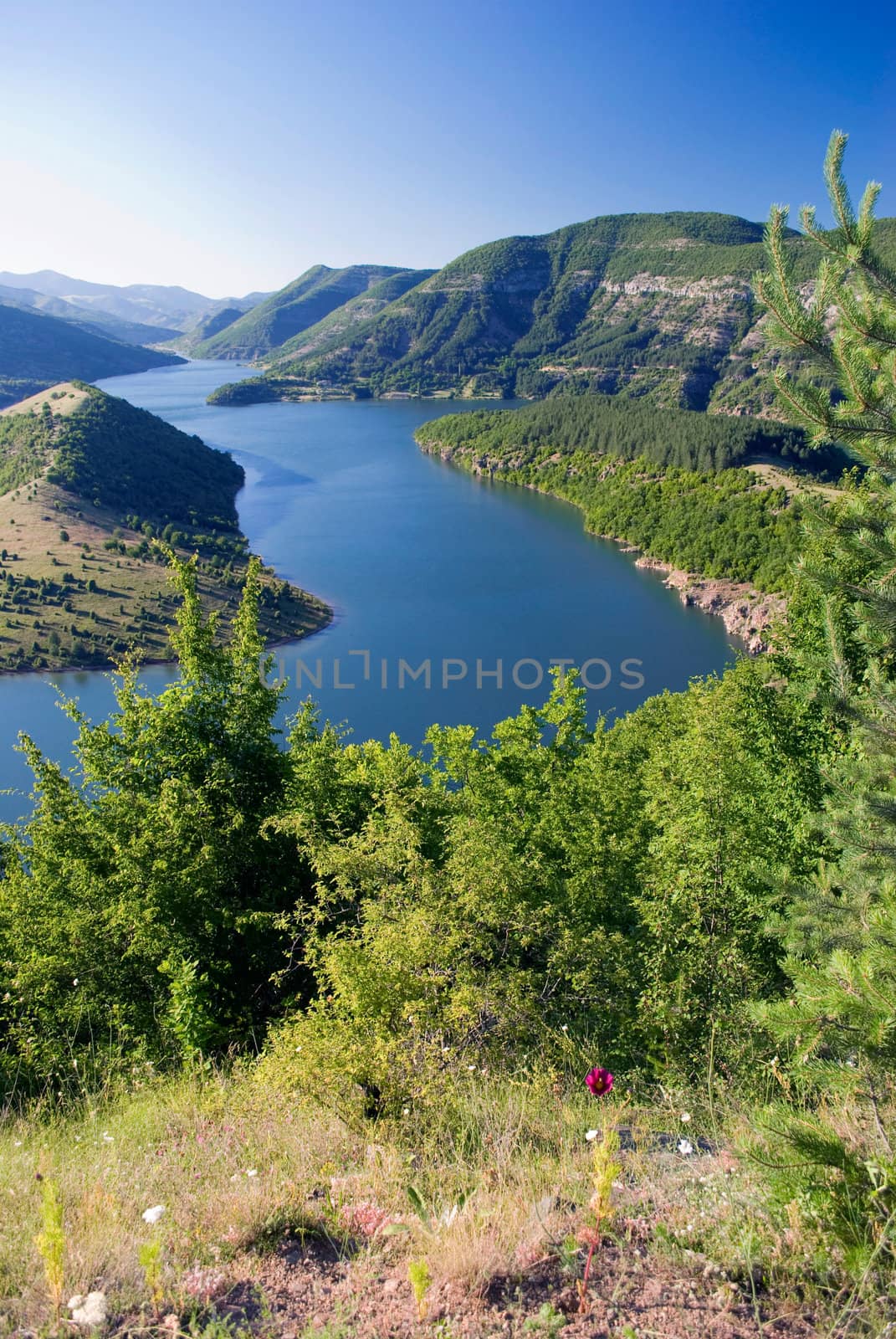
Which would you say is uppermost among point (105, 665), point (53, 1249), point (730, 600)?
point (53, 1249)

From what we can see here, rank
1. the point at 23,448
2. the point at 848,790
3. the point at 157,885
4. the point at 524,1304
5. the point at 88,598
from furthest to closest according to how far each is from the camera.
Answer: the point at 23,448 → the point at 88,598 → the point at 157,885 → the point at 848,790 → the point at 524,1304

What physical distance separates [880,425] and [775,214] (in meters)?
1.28

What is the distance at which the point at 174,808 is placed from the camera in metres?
7.96

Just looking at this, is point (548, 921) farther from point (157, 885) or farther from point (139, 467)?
point (139, 467)

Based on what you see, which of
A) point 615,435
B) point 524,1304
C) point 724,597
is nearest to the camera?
point 524,1304

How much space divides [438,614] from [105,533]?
103 feet

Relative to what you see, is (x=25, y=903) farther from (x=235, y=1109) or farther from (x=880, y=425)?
(x=880, y=425)

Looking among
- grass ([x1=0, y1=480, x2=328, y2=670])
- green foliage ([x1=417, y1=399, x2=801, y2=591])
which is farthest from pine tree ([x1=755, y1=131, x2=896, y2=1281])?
grass ([x1=0, y1=480, x2=328, y2=670])

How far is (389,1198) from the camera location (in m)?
3.30

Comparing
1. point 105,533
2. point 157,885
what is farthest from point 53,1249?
point 105,533

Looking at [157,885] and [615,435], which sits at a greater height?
[615,435]

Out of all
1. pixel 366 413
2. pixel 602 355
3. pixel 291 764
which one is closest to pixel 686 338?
pixel 602 355

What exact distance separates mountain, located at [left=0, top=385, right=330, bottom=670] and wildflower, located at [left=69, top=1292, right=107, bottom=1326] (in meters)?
29.6

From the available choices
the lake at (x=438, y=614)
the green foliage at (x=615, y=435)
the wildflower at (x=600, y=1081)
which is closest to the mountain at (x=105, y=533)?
the lake at (x=438, y=614)
